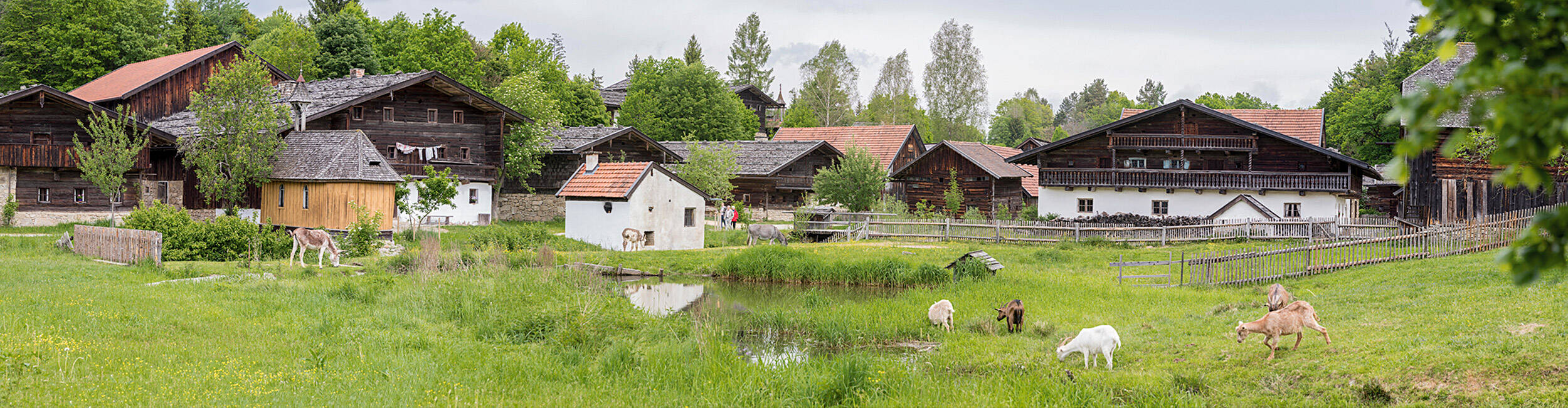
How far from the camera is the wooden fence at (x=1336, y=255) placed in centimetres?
2086

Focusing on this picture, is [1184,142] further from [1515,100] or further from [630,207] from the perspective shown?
[1515,100]

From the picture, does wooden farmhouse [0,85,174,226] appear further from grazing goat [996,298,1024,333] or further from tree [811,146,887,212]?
grazing goat [996,298,1024,333]

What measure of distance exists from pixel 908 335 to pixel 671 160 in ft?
119

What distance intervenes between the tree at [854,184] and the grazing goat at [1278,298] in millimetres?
29895

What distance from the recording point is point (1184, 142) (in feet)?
136

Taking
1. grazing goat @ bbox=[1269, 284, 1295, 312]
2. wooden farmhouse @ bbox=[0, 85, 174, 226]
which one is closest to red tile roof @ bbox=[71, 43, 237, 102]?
wooden farmhouse @ bbox=[0, 85, 174, 226]

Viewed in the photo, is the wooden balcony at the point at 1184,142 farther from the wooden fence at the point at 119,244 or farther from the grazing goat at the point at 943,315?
the wooden fence at the point at 119,244

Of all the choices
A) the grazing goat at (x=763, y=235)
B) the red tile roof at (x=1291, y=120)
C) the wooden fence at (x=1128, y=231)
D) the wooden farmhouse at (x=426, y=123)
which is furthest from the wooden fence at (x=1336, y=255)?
the wooden farmhouse at (x=426, y=123)

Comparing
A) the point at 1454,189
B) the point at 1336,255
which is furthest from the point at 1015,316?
the point at 1454,189

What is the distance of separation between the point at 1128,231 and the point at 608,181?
16800 mm

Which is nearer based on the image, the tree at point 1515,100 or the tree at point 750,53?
the tree at point 1515,100

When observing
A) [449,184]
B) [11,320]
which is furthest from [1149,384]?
[449,184]

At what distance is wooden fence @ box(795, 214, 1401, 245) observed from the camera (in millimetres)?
33375

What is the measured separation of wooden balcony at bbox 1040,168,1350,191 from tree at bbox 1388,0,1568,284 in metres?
40.0
